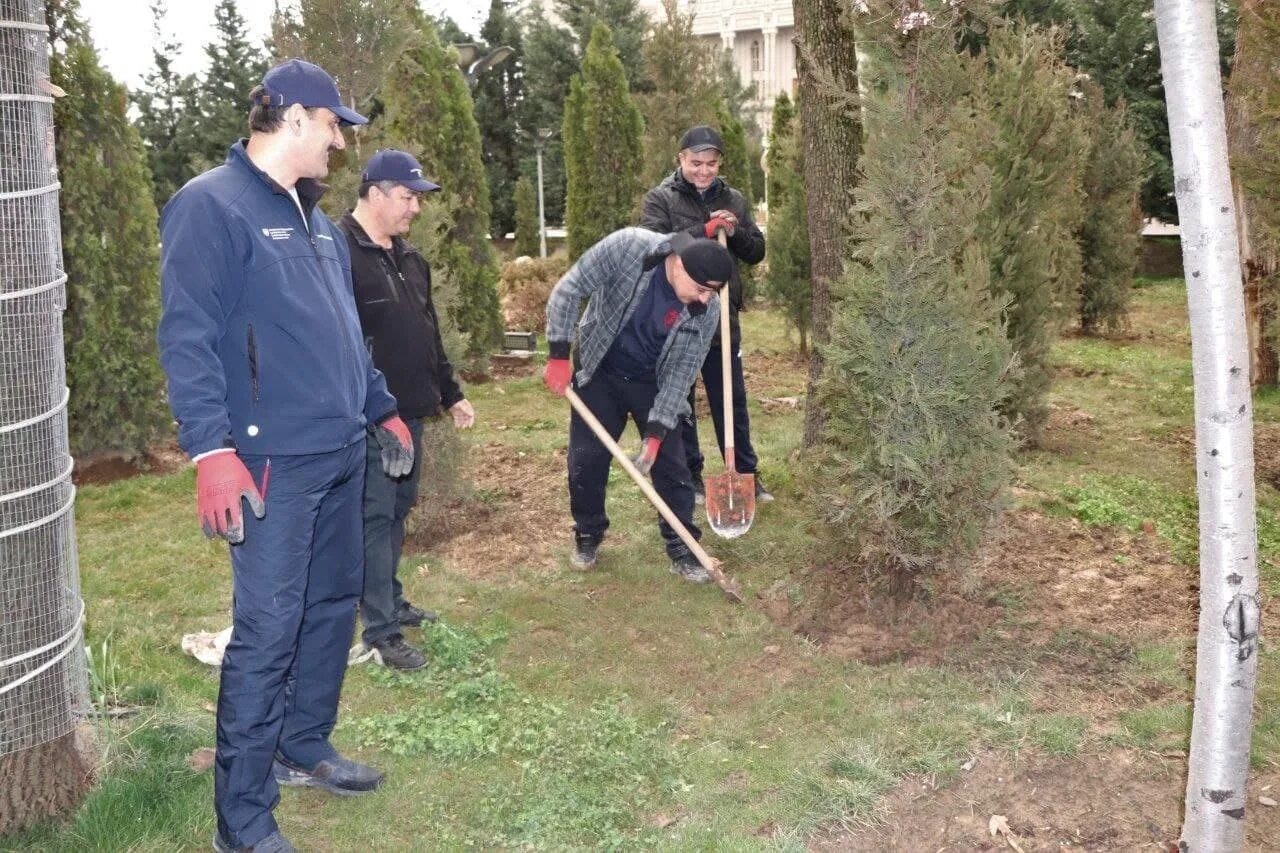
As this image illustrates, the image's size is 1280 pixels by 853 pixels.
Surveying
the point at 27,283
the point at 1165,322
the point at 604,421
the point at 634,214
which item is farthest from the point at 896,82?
the point at 1165,322

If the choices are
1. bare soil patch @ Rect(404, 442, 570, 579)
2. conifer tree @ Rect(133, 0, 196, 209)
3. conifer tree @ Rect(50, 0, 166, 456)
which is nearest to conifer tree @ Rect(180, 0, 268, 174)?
conifer tree @ Rect(133, 0, 196, 209)

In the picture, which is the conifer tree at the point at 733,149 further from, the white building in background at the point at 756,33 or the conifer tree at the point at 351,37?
the white building in background at the point at 756,33

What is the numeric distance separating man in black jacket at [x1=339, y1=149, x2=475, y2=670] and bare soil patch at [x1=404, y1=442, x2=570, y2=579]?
120cm

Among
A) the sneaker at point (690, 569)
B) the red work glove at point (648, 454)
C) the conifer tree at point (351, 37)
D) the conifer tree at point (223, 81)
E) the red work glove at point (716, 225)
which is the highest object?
the conifer tree at point (223, 81)

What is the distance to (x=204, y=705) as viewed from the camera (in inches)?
171

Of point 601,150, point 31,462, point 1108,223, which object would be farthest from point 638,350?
point 1108,223

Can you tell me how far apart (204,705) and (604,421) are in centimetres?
242

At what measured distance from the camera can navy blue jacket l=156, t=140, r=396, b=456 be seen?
9.62ft

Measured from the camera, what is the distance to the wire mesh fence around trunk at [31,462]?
316 centimetres

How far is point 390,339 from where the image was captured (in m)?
4.67

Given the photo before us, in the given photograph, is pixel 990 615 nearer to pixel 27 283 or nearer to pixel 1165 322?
pixel 27 283

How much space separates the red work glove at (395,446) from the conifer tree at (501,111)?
24.2 metres

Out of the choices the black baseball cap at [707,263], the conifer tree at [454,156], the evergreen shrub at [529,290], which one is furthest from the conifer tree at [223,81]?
the black baseball cap at [707,263]

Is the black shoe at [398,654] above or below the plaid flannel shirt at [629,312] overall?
below
